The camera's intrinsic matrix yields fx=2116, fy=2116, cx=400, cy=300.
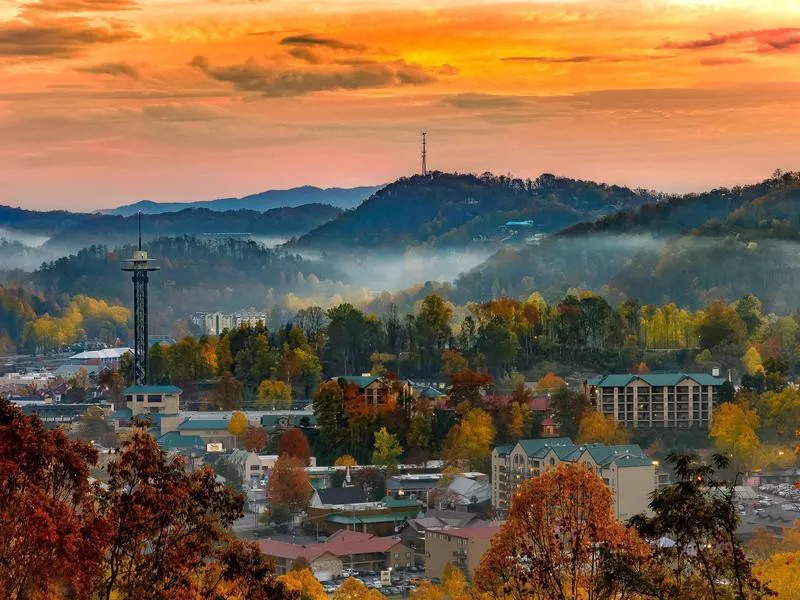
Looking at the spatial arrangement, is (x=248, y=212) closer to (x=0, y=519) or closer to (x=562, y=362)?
(x=562, y=362)

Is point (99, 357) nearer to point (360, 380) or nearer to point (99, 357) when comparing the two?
point (99, 357)

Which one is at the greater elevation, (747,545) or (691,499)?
(691,499)

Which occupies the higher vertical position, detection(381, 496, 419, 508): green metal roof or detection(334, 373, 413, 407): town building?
detection(334, 373, 413, 407): town building

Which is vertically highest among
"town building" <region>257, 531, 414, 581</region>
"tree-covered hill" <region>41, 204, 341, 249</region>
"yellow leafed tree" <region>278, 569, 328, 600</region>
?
"tree-covered hill" <region>41, 204, 341, 249</region>

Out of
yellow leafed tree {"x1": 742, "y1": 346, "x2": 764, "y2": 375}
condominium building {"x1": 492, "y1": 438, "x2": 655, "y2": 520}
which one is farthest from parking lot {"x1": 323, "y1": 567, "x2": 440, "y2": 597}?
yellow leafed tree {"x1": 742, "y1": 346, "x2": 764, "y2": 375}

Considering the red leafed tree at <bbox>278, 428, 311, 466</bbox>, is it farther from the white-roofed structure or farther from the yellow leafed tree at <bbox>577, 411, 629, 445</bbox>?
the white-roofed structure

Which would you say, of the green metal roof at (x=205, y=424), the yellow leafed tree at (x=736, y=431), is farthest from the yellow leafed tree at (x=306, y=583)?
the green metal roof at (x=205, y=424)

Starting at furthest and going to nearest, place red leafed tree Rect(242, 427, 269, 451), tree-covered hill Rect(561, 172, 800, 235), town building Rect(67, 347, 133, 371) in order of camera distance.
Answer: tree-covered hill Rect(561, 172, 800, 235), town building Rect(67, 347, 133, 371), red leafed tree Rect(242, 427, 269, 451)

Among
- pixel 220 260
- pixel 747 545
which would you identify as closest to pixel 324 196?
pixel 220 260
